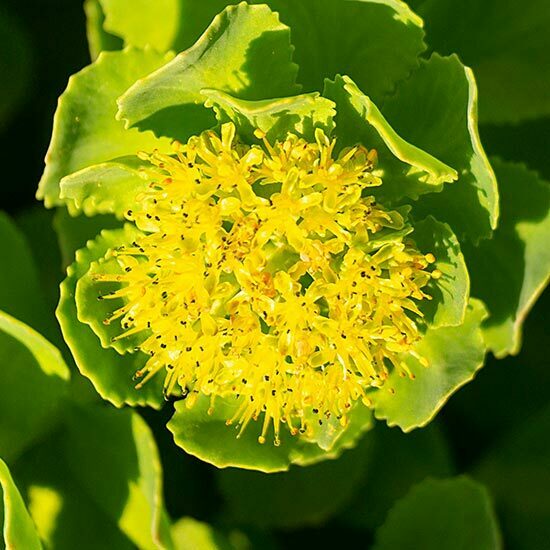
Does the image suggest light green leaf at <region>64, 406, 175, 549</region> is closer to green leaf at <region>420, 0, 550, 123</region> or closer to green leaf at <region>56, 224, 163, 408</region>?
green leaf at <region>56, 224, 163, 408</region>

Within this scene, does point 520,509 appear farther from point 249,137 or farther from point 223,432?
point 249,137

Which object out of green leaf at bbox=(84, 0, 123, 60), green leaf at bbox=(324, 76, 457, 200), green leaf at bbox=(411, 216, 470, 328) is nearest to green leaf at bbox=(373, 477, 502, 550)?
green leaf at bbox=(411, 216, 470, 328)

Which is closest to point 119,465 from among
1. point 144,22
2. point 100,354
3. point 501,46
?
point 100,354

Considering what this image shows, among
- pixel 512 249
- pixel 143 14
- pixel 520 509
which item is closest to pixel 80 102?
pixel 143 14

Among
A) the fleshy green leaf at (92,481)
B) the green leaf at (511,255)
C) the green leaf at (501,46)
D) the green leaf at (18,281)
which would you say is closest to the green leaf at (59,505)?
the fleshy green leaf at (92,481)

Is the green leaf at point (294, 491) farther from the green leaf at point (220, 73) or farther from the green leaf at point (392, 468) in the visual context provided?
the green leaf at point (220, 73)
